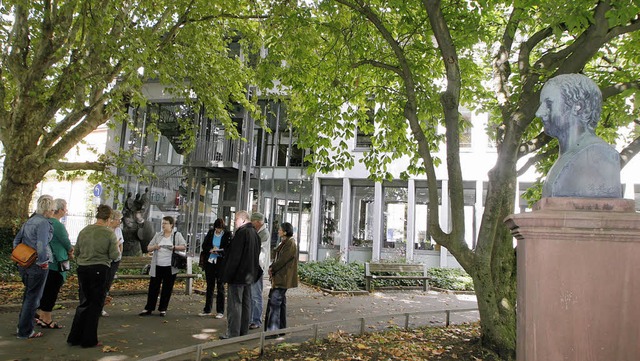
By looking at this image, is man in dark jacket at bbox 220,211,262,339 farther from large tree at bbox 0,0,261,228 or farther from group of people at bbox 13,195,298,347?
large tree at bbox 0,0,261,228

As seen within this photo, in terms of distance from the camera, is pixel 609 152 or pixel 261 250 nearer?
pixel 609 152

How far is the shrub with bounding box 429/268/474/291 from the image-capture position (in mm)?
15781

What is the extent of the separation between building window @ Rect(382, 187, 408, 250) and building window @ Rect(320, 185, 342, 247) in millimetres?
2176

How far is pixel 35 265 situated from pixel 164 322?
2427 mm

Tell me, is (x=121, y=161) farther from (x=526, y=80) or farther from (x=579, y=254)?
(x=579, y=254)

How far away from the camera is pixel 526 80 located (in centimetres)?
720

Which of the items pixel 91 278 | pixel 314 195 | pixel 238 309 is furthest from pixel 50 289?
pixel 314 195

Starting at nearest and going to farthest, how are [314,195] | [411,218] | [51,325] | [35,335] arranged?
1. [35,335]
2. [51,325]
3. [411,218]
4. [314,195]

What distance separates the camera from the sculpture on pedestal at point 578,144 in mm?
3307

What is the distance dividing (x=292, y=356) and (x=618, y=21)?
213 inches

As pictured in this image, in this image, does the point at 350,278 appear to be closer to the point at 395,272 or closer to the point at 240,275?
the point at 395,272

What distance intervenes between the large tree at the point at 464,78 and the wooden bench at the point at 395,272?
16.1ft

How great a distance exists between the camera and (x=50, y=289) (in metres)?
6.89

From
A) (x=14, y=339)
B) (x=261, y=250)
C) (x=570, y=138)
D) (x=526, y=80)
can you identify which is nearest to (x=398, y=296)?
(x=261, y=250)
